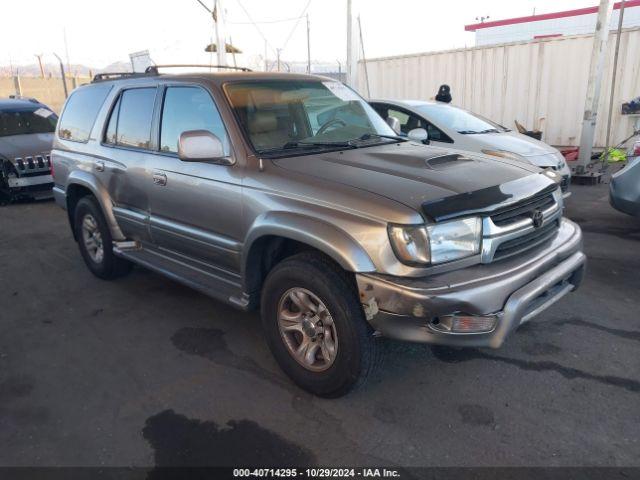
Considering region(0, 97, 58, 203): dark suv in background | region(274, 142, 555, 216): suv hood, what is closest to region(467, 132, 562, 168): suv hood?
region(274, 142, 555, 216): suv hood

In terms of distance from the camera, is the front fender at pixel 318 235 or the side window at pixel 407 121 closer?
the front fender at pixel 318 235

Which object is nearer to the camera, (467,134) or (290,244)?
(290,244)

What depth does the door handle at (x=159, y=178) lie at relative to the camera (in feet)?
12.3

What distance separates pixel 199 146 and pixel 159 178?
0.81 metres

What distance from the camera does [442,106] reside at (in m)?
7.69

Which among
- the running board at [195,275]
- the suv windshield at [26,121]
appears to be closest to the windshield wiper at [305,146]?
the running board at [195,275]

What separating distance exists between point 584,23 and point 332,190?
2639 centimetres

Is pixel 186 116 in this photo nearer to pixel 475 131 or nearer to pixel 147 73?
pixel 147 73

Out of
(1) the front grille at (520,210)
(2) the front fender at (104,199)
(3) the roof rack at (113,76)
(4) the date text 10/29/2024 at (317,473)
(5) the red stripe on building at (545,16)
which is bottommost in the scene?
(4) the date text 10/29/2024 at (317,473)

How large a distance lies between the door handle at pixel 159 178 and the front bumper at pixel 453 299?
1899 mm

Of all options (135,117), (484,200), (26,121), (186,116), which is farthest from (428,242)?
(26,121)

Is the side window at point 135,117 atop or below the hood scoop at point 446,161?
atop

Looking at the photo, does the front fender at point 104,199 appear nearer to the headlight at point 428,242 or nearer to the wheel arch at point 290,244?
the wheel arch at point 290,244

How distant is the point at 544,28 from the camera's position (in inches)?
987
